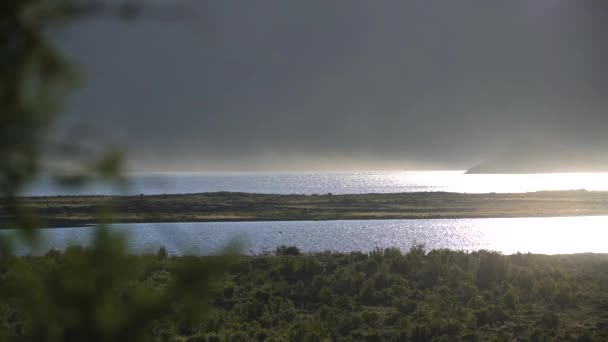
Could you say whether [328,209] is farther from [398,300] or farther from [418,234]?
[398,300]

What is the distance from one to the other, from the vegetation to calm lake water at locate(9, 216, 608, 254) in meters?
8.13

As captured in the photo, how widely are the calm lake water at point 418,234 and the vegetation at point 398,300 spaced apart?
8.13m

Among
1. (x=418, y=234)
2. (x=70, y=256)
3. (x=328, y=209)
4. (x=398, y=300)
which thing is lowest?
(x=398, y=300)

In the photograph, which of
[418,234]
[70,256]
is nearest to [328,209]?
[418,234]

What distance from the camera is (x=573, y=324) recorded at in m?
16.3

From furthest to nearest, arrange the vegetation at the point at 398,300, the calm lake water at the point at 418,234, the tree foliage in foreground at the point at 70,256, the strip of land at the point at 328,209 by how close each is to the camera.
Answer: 1. the strip of land at the point at 328,209
2. the calm lake water at the point at 418,234
3. the vegetation at the point at 398,300
4. the tree foliage in foreground at the point at 70,256

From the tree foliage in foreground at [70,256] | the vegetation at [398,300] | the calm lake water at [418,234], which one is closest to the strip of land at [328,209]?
the calm lake water at [418,234]

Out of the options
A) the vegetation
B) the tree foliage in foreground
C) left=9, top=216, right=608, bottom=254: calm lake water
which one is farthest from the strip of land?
the tree foliage in foreground

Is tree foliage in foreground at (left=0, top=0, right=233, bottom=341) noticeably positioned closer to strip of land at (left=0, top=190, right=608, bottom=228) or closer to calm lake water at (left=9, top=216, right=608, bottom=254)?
calm lake water at (left=9, top=216, right=608, bottom=254)

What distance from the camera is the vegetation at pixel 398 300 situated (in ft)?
47.5

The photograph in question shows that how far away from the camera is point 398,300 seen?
18.0 m

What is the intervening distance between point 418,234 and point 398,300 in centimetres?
2818

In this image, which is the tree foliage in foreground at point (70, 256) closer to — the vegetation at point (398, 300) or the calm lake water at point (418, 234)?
the vegetation at point (398, 300)

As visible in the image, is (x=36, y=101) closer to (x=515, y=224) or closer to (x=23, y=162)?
(x=23, y=162)
